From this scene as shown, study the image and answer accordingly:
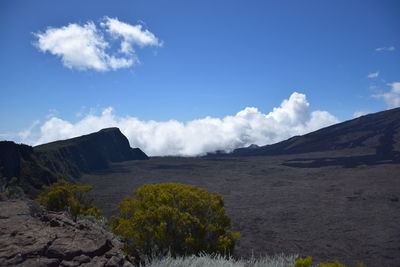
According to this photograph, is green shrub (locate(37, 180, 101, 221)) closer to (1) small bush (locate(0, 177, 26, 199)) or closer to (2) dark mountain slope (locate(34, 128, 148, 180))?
(1) small bush (locate(0, 177, 26, 199))

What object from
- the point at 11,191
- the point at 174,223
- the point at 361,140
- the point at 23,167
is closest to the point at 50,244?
the point at 174,223

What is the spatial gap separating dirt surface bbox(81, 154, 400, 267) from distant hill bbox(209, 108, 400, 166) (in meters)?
21.9

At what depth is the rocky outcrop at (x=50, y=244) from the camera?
4.14 meters

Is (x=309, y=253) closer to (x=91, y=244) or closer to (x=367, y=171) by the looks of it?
(x=91, y=244)

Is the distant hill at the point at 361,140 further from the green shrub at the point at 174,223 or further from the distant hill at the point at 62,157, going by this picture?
the green shrub at the point at 174,223

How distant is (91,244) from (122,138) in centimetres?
10447

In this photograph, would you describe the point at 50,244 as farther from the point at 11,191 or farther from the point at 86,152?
the point at 86,152


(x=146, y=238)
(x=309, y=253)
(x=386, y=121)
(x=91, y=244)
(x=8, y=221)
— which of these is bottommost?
(x=309, y=253)

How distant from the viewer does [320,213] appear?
26.8 meters

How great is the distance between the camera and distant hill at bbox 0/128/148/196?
34594 millimetres

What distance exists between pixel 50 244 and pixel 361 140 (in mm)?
95956

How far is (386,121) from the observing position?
322ft

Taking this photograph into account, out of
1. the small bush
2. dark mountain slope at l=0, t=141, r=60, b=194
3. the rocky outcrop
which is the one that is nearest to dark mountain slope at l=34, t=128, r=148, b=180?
dark mountain slope at l=0, t=141, r=60, b=194

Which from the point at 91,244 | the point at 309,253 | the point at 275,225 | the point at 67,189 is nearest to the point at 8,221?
the point at 91,244
